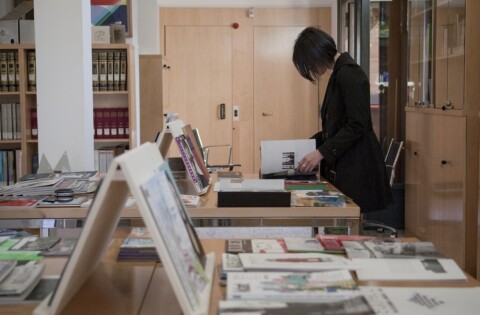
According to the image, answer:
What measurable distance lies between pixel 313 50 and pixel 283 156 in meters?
0.59

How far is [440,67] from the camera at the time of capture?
17.1 ft

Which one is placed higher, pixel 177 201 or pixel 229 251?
pixel 177 201

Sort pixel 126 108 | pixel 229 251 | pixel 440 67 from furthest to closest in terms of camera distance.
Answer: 1. pixel 126 108
2. pixel 440 67
3. pixel 229 251

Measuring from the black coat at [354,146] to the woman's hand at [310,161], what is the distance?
0.13 feet

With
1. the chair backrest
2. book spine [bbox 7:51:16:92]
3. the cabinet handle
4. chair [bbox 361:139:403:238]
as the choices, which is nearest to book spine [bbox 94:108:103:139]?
book spine [bbox 7:51:16:92]

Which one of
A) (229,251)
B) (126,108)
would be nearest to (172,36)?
(126,108)

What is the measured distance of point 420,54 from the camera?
19.1 feet

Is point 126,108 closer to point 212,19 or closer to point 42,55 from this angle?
point 42,55

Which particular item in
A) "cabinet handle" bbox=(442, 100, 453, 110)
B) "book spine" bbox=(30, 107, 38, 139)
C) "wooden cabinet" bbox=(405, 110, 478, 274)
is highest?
"cabinet handle" bbox=(442, 100, 453, 110)

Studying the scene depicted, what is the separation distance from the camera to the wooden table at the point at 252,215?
2.95 metres

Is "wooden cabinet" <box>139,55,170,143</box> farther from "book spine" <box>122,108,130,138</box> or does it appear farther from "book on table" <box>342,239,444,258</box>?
"book on table" <box>342,239,444,258</box>

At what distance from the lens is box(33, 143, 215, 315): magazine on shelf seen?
4.88 ft

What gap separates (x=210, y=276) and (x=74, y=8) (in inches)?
126

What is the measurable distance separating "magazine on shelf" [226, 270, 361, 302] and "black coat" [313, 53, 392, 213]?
191 centimetres
